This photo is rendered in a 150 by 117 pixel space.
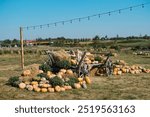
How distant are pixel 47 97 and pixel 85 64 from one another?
4717 mm

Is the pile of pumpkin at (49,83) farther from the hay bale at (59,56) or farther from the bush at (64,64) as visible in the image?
the hay bale at (59,56)

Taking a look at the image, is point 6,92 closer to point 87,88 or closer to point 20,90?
point 20,90

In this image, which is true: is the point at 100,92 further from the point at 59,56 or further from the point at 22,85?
the point at 59,56

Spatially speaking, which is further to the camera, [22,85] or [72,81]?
[72,81]

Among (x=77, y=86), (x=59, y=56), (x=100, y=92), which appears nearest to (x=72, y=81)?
(x=77, y=86)

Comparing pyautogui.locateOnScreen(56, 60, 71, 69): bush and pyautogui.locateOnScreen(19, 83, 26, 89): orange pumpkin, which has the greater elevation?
pyautogui.locateOnScreen(56, 60, 71, 69): bush

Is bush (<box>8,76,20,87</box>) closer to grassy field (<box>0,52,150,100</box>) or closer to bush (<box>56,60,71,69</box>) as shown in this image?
grassy field (<box>0,52,150,100</box>)

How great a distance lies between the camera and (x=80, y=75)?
1634 centimetres

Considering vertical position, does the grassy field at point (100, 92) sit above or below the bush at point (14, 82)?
below

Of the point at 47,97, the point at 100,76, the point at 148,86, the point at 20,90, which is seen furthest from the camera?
the point at 100,76

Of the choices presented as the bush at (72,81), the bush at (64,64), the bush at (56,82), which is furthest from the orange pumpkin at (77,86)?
the bush at (64,64)

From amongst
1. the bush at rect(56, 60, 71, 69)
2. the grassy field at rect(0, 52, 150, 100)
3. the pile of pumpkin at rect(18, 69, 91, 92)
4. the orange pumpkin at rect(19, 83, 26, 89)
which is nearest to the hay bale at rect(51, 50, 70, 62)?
the bush at rect(56, 60, 71, 69)

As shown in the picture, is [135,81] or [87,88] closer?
[87,88]

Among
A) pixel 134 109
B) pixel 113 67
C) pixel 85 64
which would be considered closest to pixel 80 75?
pixel 85 64
